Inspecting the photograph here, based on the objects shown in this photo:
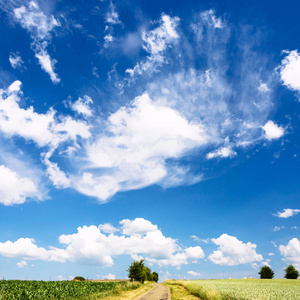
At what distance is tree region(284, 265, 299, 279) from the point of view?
335 ft

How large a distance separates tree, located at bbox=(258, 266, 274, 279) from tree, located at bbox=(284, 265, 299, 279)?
6098 mm

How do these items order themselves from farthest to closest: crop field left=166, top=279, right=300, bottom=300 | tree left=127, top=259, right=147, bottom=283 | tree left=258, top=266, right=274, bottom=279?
tree left=258, top=266, right=274, bottom=279, tree left=127, top=259, right=147, bottom=283, crop field left=166, top=279, right=300, bottom=300

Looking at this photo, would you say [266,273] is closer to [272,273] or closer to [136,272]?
[272,273]

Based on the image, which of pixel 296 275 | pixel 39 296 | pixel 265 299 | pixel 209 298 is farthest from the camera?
pixel 296 275

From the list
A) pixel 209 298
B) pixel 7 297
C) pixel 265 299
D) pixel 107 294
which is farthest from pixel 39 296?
pixel 265 299

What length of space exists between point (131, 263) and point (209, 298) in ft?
153

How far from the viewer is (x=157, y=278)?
137375mm

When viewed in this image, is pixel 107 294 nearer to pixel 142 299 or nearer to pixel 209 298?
pixel 142 299

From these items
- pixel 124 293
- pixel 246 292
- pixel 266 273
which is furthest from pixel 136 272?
pixel 266 273

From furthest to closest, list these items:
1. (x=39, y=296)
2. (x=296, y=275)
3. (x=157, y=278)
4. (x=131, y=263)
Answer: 1. (x=157, y=278)
2. (x=296, y=275)
3. (x=131, y=263)
4. (x=39, y=296)

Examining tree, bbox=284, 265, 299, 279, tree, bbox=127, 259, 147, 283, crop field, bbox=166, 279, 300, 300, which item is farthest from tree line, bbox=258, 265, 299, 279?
crop field, bbox=166, 279, 300, 300

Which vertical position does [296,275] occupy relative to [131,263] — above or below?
below

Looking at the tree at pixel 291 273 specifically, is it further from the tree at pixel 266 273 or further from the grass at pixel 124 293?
the grass at pixel 124 293

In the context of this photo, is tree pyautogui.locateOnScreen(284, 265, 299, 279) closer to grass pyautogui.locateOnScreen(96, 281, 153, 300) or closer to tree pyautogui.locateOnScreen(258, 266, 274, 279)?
tree pyautogui.locateOnScreen(258, 266, 274, 279)
